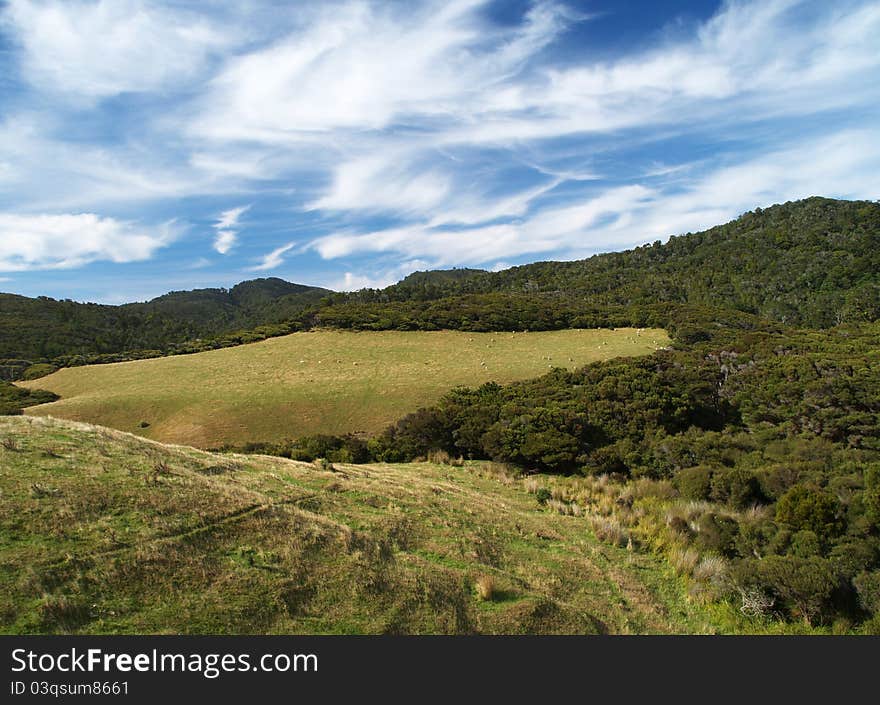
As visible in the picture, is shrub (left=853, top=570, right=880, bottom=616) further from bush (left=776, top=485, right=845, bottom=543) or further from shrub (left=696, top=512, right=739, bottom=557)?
shrub (left=696, top=512, right=739, bottom=557)

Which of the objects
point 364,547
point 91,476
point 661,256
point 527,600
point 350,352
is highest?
point 661,256

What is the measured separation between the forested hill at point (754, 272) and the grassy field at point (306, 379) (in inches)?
1654

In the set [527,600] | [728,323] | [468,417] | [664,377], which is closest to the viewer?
[527,600]

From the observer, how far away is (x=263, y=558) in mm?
8516

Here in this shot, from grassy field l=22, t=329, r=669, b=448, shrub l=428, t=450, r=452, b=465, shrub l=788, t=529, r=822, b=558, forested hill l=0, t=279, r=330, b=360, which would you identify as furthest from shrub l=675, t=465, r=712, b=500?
forested hill l=0, t=279, r=330, b=360

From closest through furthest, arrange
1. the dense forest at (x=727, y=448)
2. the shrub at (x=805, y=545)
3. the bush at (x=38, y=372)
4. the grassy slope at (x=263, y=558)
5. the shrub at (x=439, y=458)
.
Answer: the grassy slope at (x=263, y=558)
the dense forest at (x=727, y=448)
the shrub at (x=805, y=545)
the shrub at (x=439, y=458)
the bush at (x=38, y=372)

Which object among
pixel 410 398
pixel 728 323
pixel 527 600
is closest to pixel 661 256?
pixel 728 323

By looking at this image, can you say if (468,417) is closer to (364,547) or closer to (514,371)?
(514,371)

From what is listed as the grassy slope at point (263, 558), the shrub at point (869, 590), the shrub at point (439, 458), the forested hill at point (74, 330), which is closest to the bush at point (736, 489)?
the grassy slope at point (263, 558)

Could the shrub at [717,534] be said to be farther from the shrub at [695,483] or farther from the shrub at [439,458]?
the shrub at [439,458]

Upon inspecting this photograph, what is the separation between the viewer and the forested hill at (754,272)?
299ft

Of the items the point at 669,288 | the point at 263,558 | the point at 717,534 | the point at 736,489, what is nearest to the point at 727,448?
the point at 736,489

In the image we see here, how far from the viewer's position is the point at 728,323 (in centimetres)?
6750

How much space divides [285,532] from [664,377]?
31612 millimetres
